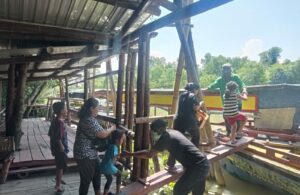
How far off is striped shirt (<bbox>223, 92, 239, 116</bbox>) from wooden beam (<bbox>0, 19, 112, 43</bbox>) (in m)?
2.64

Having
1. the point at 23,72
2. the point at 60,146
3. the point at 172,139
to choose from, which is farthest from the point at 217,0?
the point at 23,72

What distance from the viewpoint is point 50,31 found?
4.54m

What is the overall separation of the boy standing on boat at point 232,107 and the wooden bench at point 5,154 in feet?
13.3

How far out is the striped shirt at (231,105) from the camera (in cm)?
526

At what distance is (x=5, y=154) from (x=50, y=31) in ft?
7.53

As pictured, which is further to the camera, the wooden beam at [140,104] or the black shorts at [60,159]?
the wooden beam at [140,104]

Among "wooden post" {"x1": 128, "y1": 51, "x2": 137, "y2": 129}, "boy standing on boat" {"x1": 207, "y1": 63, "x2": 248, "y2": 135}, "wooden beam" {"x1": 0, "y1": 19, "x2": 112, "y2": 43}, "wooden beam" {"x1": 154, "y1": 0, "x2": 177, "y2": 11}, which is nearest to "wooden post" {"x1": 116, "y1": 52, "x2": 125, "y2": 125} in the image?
"wooden post" {"x1": 128, "y1": 51, "x2": 137, "y2": 129}

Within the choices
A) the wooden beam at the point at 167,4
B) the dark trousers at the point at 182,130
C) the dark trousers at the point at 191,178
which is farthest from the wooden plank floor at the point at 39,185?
the wooden beam at the point at 167,4

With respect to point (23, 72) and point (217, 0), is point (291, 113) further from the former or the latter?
point (23, 72)

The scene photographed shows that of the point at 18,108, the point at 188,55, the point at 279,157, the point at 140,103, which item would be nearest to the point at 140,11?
the point at 188,55

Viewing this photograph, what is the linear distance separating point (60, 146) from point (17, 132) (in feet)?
6.92

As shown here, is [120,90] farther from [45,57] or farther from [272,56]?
[272,56]

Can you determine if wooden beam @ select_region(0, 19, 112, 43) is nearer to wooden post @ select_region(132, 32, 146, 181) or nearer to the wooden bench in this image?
wooden post @ select_region(132, 32, 146, 181)

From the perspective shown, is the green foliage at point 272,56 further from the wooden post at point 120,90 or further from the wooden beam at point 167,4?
the wooden beam at point 167,4
